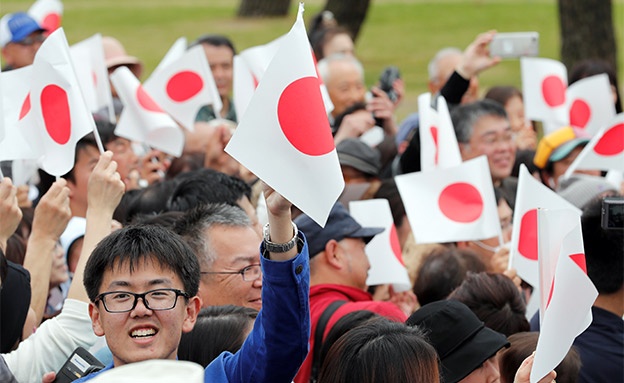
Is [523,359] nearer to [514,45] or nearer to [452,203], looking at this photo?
[452,203]

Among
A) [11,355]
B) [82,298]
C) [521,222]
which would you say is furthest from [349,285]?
[11,355]

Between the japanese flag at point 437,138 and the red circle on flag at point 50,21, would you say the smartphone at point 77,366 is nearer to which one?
the japanese flag at point 437,138

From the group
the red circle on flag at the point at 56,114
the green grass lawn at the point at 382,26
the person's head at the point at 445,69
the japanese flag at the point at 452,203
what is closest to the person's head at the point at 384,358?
the red circle on flag at the point at 56,114

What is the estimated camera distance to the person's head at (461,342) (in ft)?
10.4

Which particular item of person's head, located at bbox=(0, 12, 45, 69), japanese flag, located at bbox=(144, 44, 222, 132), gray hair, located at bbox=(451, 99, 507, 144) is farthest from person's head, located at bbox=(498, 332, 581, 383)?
person's head, located at bbox=(0, 12, 45, 69)

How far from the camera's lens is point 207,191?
4.33m

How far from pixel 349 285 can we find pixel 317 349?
631mm

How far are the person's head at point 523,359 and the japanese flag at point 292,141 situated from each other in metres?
1.18

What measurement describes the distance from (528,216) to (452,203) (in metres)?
0.58

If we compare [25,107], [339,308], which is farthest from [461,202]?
[25,107]

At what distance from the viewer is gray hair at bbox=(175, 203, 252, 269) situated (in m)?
3.63

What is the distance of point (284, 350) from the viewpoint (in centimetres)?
255

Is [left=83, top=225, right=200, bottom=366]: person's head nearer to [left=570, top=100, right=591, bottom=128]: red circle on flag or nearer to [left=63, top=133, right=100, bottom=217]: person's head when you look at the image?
[left=63, top=133, right=100, bottom=217]: person's head

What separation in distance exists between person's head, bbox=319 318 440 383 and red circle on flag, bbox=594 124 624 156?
3.21 meters
